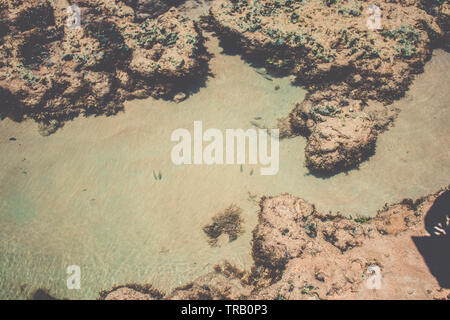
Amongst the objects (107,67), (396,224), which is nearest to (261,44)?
(107,67)

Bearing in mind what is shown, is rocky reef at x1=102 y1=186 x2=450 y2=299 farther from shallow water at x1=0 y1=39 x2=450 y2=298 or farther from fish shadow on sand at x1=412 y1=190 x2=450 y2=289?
shallow water at x1=0 y1=39 x2=450 y2=298

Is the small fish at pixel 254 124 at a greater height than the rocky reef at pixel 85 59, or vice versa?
the rocky reef at pixel 85 59

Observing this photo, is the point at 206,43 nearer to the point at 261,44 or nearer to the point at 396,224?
the point at 261,44

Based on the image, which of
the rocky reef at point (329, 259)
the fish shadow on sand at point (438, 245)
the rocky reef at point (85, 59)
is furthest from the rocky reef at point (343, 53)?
the rocky reef at point (85, 59)

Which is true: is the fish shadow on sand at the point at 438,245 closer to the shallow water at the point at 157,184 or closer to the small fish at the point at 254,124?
the shallow water at the point at 157,184

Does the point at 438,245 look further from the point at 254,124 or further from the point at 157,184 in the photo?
the point at 157,184

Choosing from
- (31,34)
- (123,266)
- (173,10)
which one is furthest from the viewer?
(173,10)

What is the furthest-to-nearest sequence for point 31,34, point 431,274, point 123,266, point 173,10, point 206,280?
point 173,10 < point 31,34 < point 123,266 < point 206,280 < point 431,274
